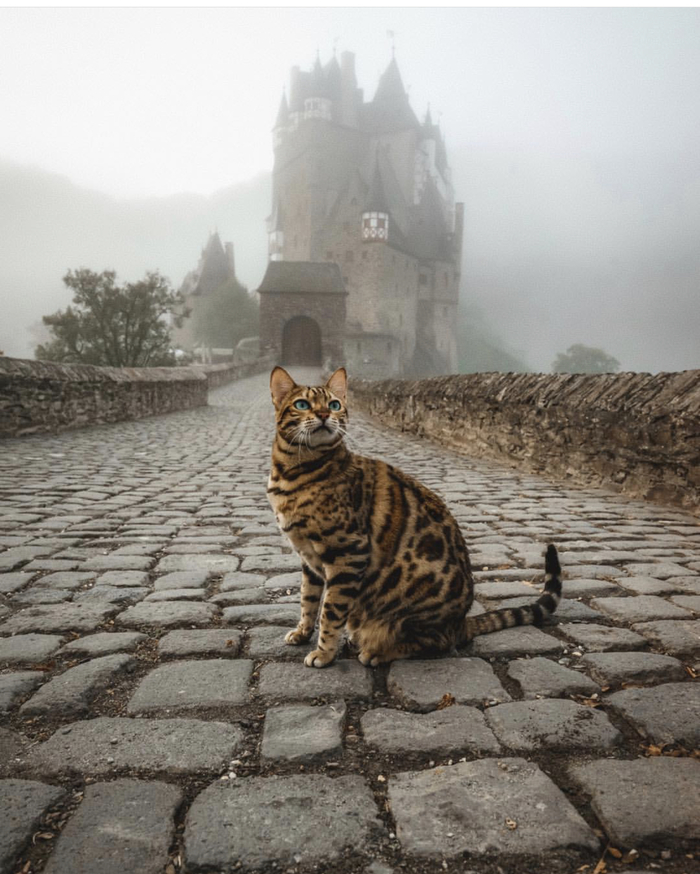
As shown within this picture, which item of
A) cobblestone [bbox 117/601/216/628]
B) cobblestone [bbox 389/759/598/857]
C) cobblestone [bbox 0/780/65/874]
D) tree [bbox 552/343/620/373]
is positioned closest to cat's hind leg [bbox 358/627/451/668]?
cobblestone [bbox 389/759/598/857]

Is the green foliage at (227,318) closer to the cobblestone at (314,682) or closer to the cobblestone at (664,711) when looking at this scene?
the cobblestone at (314,682)

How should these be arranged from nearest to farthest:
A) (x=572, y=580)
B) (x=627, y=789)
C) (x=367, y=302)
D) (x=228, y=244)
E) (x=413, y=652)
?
(x=627, y=789) < (x=413, y=652) < (x=572, y=580) < (x=367, y=302) < (x=228, y=244)

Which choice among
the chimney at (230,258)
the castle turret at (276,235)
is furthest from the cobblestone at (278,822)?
the castle turret at (276,235)

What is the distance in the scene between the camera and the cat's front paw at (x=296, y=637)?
2.90 meters

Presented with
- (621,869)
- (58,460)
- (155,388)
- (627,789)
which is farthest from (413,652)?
(155,388)

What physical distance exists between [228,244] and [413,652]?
295ft

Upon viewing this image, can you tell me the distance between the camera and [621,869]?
152 cm

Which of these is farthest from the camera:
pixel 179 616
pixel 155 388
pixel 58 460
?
pixel 155 388

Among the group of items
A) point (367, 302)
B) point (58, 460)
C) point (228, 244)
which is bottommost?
point (58, 460)

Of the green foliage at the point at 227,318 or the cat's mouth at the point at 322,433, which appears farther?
the green foliage at the point at 227,318

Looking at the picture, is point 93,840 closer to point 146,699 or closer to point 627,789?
point 146,699

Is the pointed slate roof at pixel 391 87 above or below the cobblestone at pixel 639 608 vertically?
above

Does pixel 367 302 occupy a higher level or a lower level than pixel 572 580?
higher

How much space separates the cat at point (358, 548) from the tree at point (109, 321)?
138 feet
